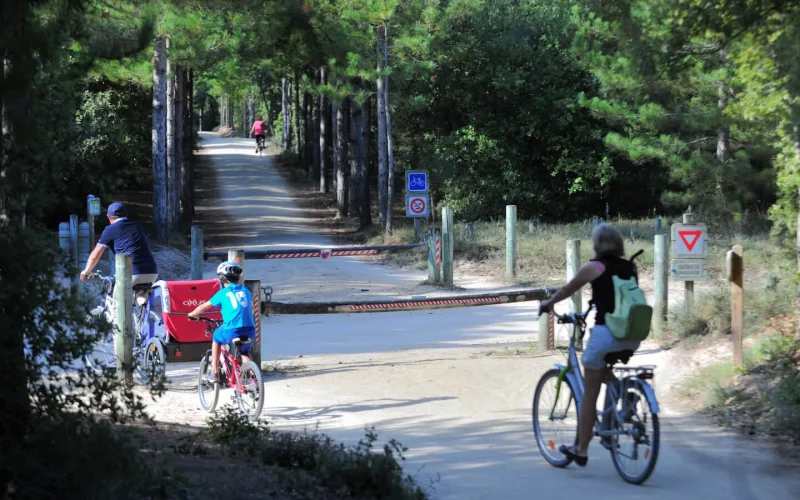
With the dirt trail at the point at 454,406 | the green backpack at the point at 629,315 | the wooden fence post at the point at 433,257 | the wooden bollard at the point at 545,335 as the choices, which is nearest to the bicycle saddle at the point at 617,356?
the green backpack at the point at 629,315

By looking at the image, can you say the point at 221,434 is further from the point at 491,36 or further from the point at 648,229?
the point at 491,36

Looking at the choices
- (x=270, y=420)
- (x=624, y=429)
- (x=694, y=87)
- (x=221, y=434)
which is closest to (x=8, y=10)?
(x=221, y=434)

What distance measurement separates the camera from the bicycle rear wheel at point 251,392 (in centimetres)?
863

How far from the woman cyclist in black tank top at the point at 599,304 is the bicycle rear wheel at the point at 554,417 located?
23 cm

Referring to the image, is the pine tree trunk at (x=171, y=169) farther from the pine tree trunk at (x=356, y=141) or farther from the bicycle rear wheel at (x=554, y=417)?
the bicycle rear wheel at (x=554, y=417)

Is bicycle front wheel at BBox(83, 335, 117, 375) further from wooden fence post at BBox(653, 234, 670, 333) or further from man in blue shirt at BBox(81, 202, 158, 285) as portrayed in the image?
wooden fence post at BBox(653, 234, 670, 333)

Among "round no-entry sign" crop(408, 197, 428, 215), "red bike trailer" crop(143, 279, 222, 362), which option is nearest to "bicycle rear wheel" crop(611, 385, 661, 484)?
"red bike trailer" crop(143, 279, 222, 362)

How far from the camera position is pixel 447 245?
19.4 metres

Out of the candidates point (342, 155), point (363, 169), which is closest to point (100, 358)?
point (363, 169)

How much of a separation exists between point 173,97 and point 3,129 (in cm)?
2780

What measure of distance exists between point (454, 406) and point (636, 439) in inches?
122

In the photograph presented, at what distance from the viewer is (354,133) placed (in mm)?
Result: 34875

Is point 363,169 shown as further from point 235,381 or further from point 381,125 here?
point 235,381

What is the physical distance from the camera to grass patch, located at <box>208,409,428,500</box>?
5884 mm
